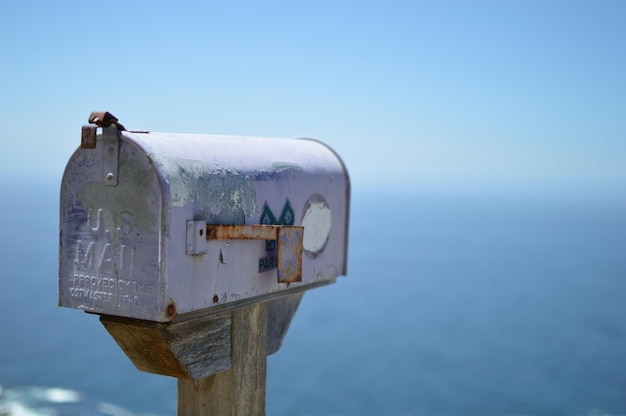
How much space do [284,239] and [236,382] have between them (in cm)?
50

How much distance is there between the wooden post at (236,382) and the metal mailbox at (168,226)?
0.40 feet

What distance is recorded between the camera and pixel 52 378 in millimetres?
11250

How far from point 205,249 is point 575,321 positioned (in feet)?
65.6

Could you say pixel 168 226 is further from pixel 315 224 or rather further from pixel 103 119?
pixel 315 224

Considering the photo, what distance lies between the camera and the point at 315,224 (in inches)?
110

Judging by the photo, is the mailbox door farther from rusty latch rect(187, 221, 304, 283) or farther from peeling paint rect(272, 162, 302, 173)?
peeling paint rect(272, 162, 302, 173)

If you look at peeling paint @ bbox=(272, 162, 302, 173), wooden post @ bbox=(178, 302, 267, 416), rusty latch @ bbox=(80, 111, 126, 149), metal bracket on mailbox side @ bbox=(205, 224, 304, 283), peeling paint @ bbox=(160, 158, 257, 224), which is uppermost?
rusty latch @ bbox=(80, 111, 126, 149)

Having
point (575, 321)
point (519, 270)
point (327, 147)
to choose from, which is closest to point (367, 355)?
point (575, 321)

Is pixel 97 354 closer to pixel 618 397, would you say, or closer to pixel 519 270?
pixel 618 397

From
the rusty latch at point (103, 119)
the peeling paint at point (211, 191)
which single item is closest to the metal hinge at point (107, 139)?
the rusty latch at point (103, 119)

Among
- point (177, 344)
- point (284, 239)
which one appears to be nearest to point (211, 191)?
point (284, 239)

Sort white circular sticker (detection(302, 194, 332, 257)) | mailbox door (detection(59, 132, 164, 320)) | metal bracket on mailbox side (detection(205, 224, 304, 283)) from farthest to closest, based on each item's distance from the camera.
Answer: white circular sticker (detection(302, 194, 332, 257)) → metal bracket on mailbox side (detection(205, 224, 304, 283)) → mailbox door (detection(59, 132, 164, 320))

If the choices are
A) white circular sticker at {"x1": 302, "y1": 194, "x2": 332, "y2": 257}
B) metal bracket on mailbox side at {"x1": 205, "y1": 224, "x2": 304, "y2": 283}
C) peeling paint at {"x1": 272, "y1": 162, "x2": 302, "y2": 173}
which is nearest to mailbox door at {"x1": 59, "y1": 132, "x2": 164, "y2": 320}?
metal bracket on mailbox side at {"x1": 205, "y1": 224, "x2": 304, "y2": 283}

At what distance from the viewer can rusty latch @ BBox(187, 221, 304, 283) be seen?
214 cm
